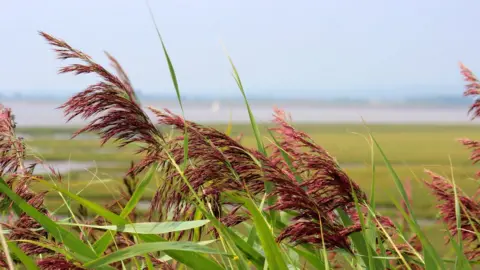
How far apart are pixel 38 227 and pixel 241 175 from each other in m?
0.73

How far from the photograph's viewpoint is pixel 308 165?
173 centimetres

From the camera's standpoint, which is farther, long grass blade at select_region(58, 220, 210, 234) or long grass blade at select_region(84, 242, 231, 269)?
long grass blade at select_region(58, 220, 210, 234)

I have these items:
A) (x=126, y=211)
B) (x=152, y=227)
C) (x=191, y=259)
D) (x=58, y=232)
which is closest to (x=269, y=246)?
(x=191, y=259)

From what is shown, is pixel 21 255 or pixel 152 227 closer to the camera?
pixel 21 255

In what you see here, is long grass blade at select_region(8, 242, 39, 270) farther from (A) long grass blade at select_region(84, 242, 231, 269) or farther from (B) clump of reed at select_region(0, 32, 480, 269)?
(A) long grass blade at select_region(84, 242, 231, 269)

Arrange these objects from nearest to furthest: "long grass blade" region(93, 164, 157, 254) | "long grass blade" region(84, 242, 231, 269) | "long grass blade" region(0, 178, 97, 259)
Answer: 1. "long grass blade" region(84, 242, 231, 269)
2. "long grass blade" region(0, 178, 97, 259)
3. "long grass blade" region(93, 164, 157, 254)

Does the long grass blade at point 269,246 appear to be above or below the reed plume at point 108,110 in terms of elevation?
below

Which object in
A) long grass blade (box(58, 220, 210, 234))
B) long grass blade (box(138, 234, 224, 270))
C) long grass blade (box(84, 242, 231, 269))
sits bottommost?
long grass blade (box(138, 234, 224, 270))

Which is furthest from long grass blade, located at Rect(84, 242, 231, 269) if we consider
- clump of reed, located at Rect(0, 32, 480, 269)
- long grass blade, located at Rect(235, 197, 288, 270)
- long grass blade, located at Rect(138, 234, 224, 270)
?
long grass blade, located at Rect(235, 197, 288, 270)

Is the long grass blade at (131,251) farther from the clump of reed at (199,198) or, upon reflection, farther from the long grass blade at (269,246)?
the long grass blade at (269,246)

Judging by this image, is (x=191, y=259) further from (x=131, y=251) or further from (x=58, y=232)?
(x=58, y=232)

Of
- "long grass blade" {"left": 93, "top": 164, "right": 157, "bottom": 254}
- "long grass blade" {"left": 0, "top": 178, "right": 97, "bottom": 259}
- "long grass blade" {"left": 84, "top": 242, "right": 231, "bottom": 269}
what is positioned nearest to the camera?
"long grass blade" {"left": 84, "top": 242, "right": 231, "bottom": 269}

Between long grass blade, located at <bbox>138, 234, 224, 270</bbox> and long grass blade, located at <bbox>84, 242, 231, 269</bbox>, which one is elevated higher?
long grass blade, located at <bbox>84, 242, 231, 269</bbox>

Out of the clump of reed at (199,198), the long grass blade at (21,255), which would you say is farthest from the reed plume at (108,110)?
the long grass blade at (21,255)
